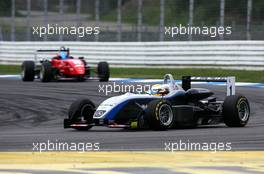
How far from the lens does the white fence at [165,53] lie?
991 inches

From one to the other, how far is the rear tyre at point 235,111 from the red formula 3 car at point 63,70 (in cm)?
1106

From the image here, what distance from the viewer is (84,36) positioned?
1260 inches

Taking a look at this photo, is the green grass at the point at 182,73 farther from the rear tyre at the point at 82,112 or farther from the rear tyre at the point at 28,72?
the rear tyre at the point at 82,112

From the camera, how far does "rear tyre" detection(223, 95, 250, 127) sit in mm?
12414

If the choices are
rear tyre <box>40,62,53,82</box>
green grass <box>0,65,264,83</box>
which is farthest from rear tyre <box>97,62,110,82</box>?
green grass <box>0,65,264,83</box>

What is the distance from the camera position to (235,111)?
12391 millimetres

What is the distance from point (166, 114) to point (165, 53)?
53.7 ft

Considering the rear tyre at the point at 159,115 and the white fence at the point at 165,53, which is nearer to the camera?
the rear tyre at the point at 159,115

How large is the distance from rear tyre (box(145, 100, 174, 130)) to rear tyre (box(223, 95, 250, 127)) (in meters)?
0.93

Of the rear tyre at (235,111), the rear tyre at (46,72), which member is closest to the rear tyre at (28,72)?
the rear tyre at (46,72)

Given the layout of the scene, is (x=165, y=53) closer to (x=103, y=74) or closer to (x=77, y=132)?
(x=103, y=74)

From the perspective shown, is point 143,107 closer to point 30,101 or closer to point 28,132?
point 28,132

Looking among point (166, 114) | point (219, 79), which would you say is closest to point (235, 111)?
point (219, 79)

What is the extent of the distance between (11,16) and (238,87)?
15874mm
